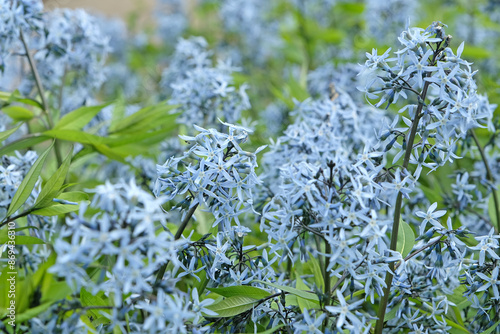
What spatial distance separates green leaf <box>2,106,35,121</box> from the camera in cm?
258

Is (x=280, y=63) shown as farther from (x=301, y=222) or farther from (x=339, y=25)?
(x=301, y=222)

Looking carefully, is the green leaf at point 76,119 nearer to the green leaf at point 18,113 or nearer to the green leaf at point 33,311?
the green leaf at point 18,113

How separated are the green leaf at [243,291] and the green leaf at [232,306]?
0.6 inches

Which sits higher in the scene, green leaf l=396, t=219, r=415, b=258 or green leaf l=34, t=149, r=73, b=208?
green leaf l=34, t=149, r=73, b=208

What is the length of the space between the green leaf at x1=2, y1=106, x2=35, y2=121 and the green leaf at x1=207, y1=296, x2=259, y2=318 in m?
1.65

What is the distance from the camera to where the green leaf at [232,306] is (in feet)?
5.18

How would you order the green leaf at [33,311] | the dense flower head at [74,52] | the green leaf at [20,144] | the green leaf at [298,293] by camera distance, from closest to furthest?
the green leaf at [33,311] → the green leaf at [298,293] → the green leaf at [20,144] → the dense flower head at [74,52]

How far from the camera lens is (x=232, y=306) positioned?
159 cm

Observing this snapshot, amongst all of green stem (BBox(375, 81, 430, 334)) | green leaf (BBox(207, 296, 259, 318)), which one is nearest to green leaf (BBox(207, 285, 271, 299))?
green leaf (BBox(207, 296, 259, 318))

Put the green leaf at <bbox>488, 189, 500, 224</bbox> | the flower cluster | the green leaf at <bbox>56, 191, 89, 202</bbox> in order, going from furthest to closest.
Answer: the flower cluster
the green leaf at <bbox>488, 189, 500, 224</bbox>
the green leaf at <bbox>56, 191, 89, 202</bbox>

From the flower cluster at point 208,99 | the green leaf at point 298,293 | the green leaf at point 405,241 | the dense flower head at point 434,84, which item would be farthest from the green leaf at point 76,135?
the green leaf at point 405,241

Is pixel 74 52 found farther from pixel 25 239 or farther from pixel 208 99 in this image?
pixel 25 239

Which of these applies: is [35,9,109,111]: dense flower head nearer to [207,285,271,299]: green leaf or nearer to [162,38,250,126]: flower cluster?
[162,38,250,126]: flower cluster

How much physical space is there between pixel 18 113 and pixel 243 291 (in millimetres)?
1720
